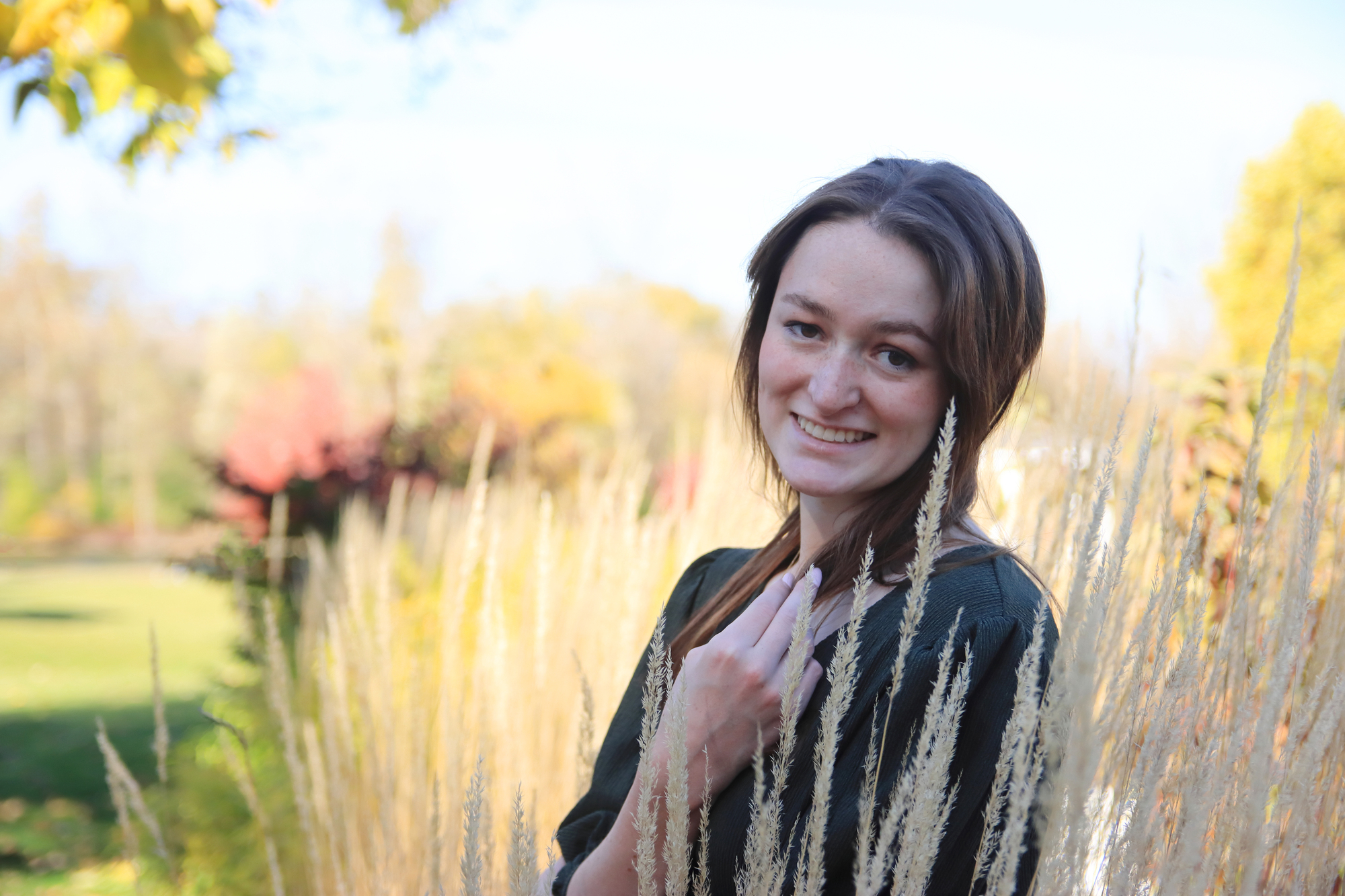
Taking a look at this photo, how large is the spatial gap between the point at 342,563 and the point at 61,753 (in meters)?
3.66

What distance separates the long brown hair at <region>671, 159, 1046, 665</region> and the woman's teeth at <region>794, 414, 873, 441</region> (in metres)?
0.08

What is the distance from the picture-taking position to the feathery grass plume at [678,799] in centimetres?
79

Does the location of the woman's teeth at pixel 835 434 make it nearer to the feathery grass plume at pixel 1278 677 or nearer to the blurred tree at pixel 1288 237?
the feathery grass plume at pixel 1278 677

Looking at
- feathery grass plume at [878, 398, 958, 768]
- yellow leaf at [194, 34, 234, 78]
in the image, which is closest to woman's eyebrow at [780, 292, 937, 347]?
feathery grass plume at [878, 398, 958, 768]

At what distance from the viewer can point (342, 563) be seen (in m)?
3.77

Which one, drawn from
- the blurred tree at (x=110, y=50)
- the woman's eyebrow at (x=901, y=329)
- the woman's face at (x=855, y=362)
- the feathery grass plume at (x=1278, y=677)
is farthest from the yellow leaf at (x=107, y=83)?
the feathery grass plume at (x=1278, y=677)

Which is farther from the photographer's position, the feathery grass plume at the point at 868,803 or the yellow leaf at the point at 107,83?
the yellow leaf at the point at 107,83

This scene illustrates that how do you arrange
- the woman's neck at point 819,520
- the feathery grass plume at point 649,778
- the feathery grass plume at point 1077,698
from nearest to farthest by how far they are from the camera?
the feathery grass plume at point 1077,698 < the feathery grass plume at point 649,778 < the woman's neck at point 819,520

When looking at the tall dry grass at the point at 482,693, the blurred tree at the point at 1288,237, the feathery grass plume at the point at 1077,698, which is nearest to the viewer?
the feathery grass plume at the point at 1077,698

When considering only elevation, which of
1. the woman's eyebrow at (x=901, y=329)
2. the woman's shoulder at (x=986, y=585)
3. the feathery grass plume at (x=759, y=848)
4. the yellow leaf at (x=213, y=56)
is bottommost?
the feathery grass plume at (x=759, y=848)

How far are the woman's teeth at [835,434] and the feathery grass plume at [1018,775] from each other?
0.43 meters

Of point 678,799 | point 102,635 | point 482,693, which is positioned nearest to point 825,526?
point 678,799

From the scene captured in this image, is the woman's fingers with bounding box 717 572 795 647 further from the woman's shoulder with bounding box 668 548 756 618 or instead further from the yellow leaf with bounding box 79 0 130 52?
the yellow leaf with bounding box 79 0 130 52

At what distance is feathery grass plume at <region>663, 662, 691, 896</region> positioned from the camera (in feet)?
2.60
